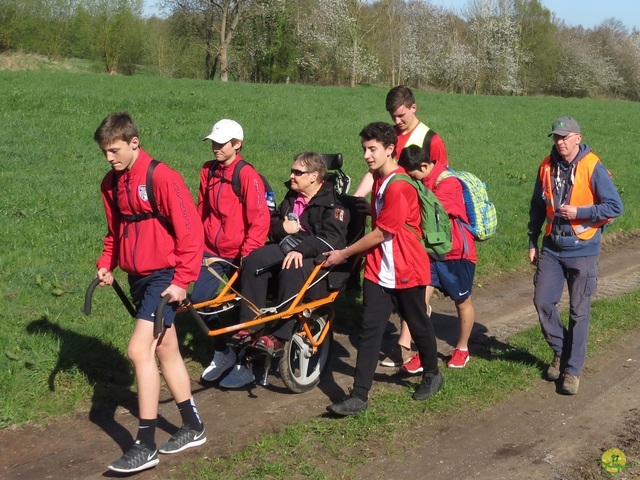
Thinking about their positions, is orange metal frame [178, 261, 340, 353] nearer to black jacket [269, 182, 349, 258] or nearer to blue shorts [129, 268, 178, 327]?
black jacket [269, 182, 349, 258]

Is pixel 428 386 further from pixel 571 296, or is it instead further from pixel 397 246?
pixel 571 296

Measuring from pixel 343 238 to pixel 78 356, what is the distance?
2232mm

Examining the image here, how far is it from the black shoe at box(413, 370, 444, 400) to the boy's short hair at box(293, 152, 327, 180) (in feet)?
5.75

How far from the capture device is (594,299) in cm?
917

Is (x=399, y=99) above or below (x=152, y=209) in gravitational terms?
above

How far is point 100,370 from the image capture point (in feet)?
20.6

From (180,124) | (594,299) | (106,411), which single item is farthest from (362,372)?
(180,124)

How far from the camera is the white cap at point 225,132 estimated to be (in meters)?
6.19

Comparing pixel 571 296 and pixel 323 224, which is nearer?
pixel 323 224

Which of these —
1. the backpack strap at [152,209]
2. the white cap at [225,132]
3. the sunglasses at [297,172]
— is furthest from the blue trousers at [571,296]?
the backpack strap at [152,209]

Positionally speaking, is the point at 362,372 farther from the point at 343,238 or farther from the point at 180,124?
the point at 180,124

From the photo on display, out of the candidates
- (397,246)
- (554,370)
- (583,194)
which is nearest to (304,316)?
(397,246)

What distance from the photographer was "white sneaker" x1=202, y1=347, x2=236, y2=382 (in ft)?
20.9

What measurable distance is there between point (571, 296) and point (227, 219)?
111 inches
